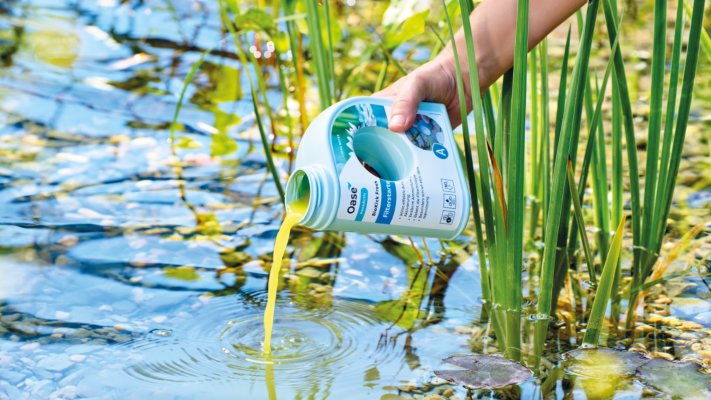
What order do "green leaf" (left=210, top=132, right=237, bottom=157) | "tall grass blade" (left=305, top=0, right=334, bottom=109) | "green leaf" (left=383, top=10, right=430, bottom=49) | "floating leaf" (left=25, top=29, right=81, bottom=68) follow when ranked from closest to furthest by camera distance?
"tall grass blade" (left=305, top=0, right=334, bottom=109) → "green leaf" (left=383, top=10, right=430, bottom=49) → "green leaf" (left=210, top=132, right=237, bottom=157) → "floating leaf" (left=25, top=29, right=81, bottom=68)

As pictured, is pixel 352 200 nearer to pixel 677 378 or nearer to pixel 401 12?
pixel 677 378

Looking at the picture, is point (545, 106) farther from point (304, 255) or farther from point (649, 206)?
point (304, 255)

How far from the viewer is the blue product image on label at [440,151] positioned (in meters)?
1.42

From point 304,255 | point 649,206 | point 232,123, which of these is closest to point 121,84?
point 232,123

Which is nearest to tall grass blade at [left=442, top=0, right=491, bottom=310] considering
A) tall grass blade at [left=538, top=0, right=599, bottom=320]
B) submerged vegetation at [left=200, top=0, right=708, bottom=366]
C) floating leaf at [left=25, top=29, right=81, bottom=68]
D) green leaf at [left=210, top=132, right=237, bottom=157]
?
submerged vegetation at [left=200, top=0, right=708, bottom=366]

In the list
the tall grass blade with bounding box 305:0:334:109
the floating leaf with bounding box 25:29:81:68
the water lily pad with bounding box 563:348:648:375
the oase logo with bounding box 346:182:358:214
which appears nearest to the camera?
the oase logo with bounding box 346:182:358:214

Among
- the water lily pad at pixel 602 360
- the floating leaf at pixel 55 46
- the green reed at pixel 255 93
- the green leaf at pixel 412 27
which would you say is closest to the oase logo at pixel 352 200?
the water lily pad at pixel 602 360

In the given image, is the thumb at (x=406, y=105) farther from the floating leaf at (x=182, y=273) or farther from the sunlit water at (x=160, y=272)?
the floating leaf at (x=182, y=273)

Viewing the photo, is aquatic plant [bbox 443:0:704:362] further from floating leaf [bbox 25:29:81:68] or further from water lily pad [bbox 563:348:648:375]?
floating leaf [bbox 25:29:81:68]

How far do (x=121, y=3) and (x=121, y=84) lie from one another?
942 mm

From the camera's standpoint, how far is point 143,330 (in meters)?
1.74

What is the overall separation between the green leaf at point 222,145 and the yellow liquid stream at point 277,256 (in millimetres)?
1047

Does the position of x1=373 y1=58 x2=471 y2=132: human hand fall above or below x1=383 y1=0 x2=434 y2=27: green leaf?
below

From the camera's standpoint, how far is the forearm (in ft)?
4.68
